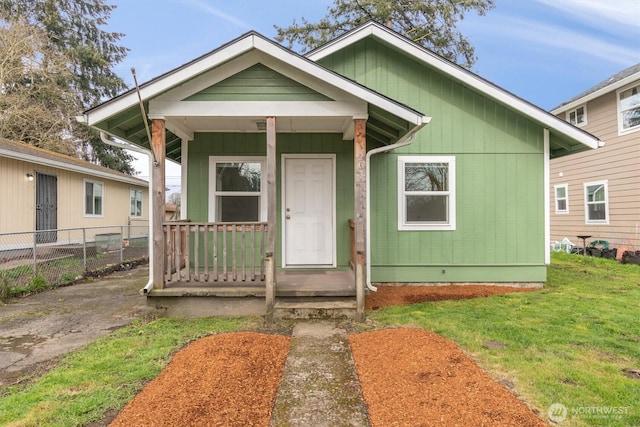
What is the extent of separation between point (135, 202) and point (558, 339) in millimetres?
16613

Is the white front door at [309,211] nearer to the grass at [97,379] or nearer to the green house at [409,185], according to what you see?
the green house at [409,185]

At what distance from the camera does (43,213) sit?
35.6ft

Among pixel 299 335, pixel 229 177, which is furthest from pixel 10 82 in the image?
pixel 299 335

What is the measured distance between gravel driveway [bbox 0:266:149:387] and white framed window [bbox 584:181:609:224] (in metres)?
12.8

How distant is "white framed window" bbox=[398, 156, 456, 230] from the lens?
261 inches

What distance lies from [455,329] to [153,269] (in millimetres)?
3812

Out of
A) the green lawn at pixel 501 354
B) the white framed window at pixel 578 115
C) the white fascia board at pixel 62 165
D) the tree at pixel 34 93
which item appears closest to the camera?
the green lawn at pixel 501 354

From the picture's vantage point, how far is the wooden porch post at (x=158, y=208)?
4.73m

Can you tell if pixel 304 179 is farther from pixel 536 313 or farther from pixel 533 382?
pixel 533 382

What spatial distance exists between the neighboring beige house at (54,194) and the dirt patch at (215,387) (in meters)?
8.55

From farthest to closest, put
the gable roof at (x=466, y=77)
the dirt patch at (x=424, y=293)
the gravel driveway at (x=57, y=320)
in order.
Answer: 1. the gable roof at (x=466, y=77)
2. the dirt patch at (x=424, y=293)
3. the gravel driveway at (x=57, y=320)

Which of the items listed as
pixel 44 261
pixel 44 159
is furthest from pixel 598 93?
pixel 44 159

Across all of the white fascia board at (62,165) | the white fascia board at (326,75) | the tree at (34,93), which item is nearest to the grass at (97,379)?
the white fascia board at (326,75)

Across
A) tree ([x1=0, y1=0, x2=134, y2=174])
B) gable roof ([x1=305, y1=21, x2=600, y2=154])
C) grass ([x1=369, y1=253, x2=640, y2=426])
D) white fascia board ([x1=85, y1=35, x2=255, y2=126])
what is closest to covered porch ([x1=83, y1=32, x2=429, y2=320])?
white fascia board ([x1=85, y1=35, x2=255, y2=126])
